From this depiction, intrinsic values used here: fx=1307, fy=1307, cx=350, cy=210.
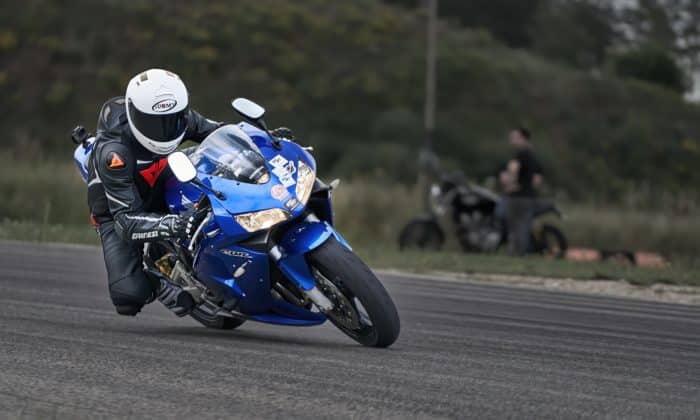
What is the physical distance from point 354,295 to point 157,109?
1.63 meters

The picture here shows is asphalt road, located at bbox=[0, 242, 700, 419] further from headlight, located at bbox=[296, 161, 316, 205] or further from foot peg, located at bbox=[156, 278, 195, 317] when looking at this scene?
headlight, located at bbox=[296, 161, 316, 205]

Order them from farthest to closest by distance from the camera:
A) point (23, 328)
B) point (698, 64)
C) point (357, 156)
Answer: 1. point (698, 64)
2. point (357, 156)
3. point (23, 328)

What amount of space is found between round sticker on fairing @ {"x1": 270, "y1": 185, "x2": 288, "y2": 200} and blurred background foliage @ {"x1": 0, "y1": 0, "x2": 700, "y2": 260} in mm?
35018

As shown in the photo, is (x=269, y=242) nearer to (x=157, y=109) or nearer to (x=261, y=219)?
(x=261, y=219)

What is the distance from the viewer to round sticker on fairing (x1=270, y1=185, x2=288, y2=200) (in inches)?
279

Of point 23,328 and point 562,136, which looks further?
point 562,136

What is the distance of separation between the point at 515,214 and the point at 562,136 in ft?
106

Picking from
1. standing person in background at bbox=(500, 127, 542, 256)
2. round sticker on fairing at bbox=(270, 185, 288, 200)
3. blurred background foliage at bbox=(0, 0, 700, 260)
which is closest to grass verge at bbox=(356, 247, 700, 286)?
standing person in background at bbox=(500, 127, 542, 256)

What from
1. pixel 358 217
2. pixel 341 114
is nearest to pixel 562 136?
pixel 341 114

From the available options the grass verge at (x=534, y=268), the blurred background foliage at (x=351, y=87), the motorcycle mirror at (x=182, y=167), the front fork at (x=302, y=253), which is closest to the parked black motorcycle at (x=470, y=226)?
the grass verge at (x=534, y=268)

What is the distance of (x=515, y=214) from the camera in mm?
18172

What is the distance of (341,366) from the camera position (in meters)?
6.52

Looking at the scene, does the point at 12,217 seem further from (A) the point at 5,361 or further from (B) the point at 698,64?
(B) the point at 698,64

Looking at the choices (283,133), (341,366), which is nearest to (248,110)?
(283,133)
